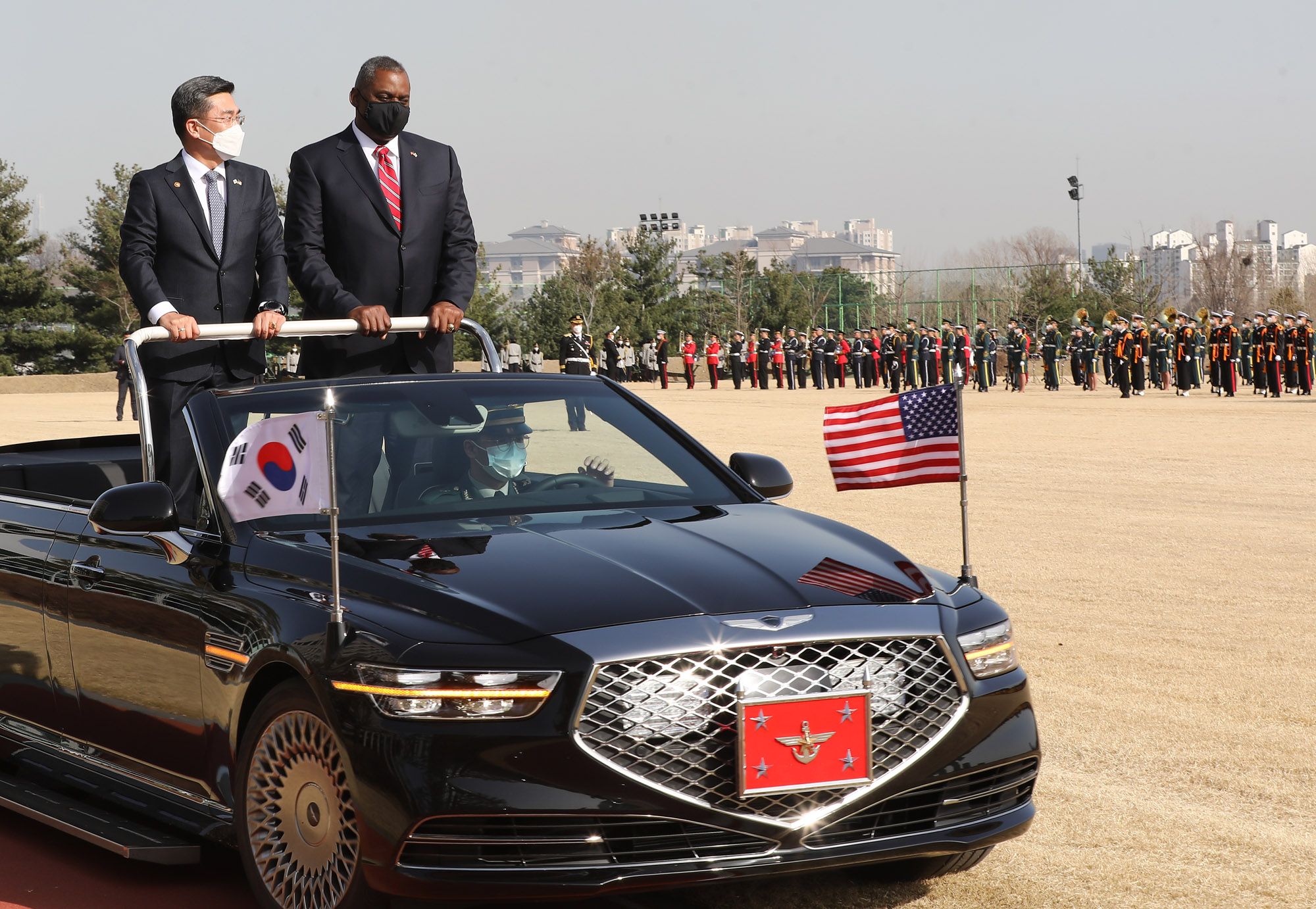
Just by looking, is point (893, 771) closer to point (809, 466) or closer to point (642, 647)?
point (642, 647)

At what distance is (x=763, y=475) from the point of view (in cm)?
521

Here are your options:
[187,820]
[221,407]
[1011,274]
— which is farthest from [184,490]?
[1011,274]

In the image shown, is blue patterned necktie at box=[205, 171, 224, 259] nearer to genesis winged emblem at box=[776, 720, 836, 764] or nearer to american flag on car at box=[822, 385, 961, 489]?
american flag on car at box=[822, 385, 961, 489]

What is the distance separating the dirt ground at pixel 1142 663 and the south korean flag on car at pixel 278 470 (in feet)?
3.81

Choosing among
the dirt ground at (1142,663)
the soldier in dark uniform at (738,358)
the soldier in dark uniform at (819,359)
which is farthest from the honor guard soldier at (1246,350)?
the dirt ground at (1142,663)

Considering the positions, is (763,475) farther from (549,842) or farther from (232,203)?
(232,203)

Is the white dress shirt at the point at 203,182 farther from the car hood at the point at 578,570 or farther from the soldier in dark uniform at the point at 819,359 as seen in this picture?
the soldier in dark uniform at the point at 819,359

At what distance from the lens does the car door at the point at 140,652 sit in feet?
14.1

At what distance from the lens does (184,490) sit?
5457mm

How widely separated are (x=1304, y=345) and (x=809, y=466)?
925 inches

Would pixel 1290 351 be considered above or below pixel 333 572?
below

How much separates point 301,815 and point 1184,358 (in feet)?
128

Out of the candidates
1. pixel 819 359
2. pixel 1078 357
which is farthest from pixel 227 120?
pixel 819 359

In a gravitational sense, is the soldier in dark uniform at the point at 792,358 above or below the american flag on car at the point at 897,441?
below
